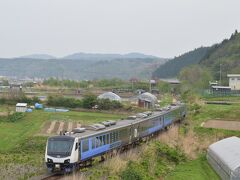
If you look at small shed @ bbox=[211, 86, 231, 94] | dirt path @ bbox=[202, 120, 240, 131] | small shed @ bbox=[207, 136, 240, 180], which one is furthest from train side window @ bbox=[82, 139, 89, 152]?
small shed @ bbox=[211, 86, 231, 94]

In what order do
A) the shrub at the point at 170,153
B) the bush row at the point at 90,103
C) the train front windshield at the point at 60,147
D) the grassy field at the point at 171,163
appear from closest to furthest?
the grassy field at the point at 171,163 → the train front windshield at the point at 60,147 → the shrub at the point at 170,153 → the bush row at the point at 90,103

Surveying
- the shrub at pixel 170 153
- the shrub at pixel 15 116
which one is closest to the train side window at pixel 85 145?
the shrub at pixel 170 153

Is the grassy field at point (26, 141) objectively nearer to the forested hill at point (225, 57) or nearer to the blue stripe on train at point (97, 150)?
the blue stripe on train at point (97, 150)

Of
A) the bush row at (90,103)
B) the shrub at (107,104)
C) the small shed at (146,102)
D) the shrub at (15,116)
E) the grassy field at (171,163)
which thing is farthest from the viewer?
the small shed at (146,102)

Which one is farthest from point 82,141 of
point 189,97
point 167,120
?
point 189,97

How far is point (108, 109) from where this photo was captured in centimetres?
7131

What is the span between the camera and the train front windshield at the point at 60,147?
2194 centimetres

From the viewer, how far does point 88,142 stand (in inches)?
936

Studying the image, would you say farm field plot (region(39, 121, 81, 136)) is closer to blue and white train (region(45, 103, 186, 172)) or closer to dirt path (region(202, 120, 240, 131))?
dirt path (region(202, 120, 240, 131))

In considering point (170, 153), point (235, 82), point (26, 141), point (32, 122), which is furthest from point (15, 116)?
point (235, 82)

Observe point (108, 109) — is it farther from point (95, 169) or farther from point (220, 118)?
point (95, 169)

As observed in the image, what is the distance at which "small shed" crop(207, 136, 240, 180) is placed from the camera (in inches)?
858

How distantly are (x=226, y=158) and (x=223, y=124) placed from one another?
2323 centimetres

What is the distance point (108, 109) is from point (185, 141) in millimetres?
39273
